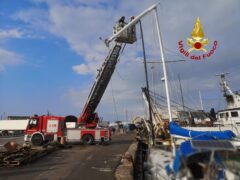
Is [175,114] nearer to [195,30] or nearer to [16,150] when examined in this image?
[195,30]

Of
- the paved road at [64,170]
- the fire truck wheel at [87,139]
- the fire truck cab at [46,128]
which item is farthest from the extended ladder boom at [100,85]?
the paved road at [64,170]

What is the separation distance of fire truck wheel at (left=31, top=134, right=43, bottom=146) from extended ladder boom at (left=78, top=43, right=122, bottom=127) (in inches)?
160

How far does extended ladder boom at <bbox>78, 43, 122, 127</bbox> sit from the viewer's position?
2444 centimetres

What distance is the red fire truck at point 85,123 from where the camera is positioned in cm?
2355

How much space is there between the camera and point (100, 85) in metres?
25.1

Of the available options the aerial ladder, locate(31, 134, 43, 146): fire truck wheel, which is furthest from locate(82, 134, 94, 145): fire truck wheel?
locate(31, 134, 43, 146): fire truck wheel

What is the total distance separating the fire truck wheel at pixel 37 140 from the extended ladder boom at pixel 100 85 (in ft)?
13.3

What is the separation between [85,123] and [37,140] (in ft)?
15.8

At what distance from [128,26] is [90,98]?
7.67 meters

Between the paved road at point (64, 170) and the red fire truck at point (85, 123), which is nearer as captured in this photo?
the paved road at point (64, 170)

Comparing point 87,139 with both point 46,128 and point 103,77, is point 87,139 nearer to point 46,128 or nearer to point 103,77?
point 46,128

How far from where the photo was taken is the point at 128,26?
22.0 meters

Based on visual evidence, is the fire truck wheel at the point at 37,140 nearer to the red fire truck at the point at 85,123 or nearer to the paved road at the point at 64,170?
the red fire truck at the point at 85,123

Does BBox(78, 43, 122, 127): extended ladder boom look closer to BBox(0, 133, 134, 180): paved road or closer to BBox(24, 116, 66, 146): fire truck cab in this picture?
BBox(24, 116, 66, 146): fire truck cab
